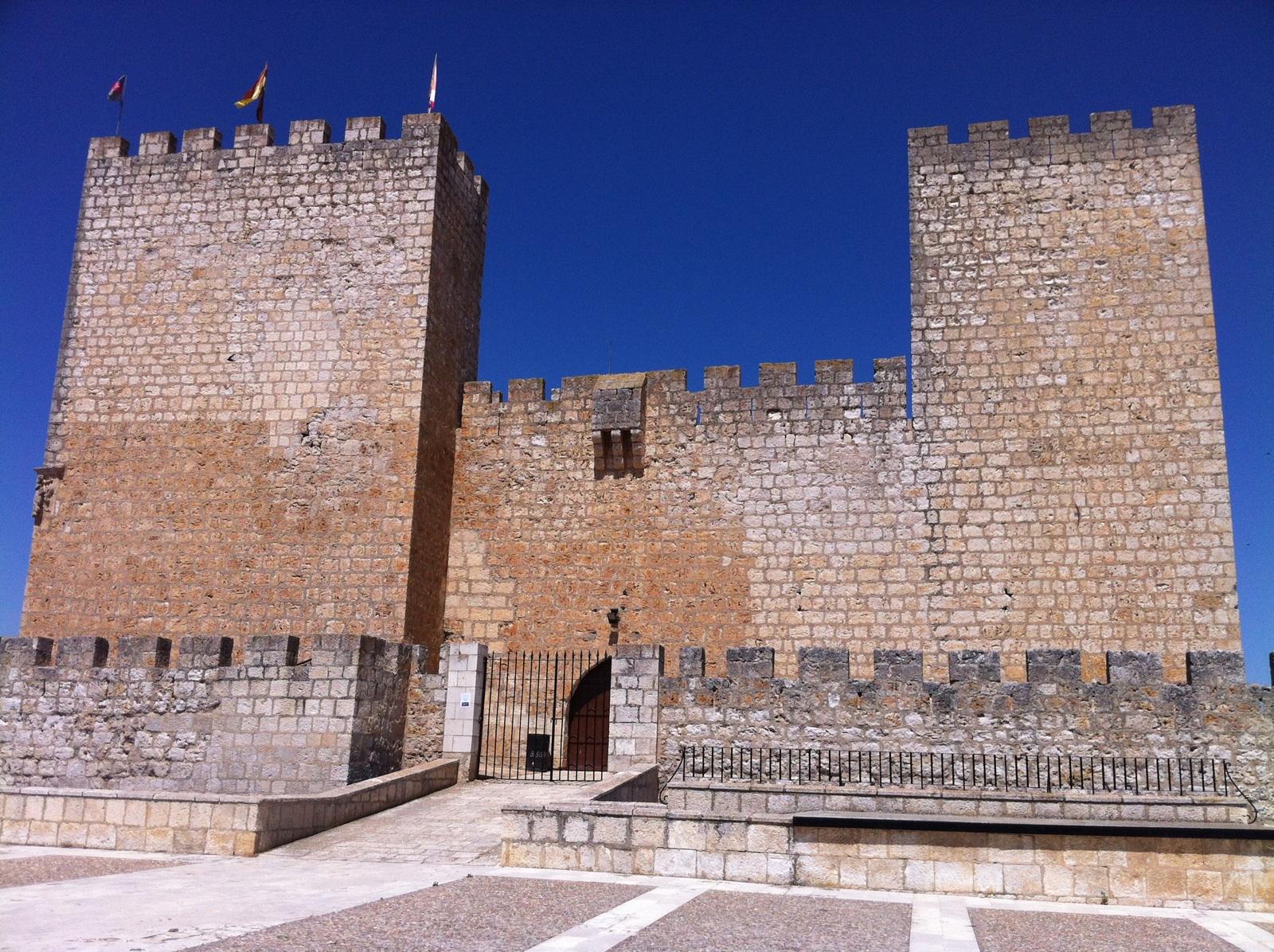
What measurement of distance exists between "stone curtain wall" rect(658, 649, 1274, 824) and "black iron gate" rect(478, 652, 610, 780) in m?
3.31

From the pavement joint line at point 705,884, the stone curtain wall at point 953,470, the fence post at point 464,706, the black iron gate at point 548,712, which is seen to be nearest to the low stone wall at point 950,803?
the pavement joint line at point 705,884

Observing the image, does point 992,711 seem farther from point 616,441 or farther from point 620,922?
point 616,441

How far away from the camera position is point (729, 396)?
16.6 meters

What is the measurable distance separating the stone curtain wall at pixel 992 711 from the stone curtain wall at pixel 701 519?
3111 mm

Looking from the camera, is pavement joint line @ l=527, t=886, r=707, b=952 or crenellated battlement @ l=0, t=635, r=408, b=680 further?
crenellated battlement @ l=0, t=635, r=408, b=680

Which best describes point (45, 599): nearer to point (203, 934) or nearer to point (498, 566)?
point (498, 566)

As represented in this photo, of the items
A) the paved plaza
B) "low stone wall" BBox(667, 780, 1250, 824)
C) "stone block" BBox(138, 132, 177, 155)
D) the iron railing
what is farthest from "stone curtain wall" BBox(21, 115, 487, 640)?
the paved plaza

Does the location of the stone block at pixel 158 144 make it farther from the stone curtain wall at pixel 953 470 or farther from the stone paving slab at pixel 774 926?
the stone paving slab at pixel 774 926

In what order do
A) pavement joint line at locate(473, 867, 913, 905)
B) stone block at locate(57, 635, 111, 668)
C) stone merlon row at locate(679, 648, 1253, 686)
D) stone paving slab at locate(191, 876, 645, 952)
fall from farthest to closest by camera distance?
stone block at locate(57, 635, 111, 668) → stone merlon row at locate(679, 648, 1253, 686) → pavement joint line at locate(473, 867, 913, 905) → stone paving slab at locate(191, 876, 645, 952)

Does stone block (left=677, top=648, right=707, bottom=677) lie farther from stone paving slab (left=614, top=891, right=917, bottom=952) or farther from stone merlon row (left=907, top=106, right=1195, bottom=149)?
stone merlon row (left=907, top=106, right=1195, bottom=149)

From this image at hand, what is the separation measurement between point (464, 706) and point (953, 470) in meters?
7.22

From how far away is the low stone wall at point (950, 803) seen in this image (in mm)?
9000

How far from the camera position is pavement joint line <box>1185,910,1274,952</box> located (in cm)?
591

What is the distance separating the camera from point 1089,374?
15055 mm
